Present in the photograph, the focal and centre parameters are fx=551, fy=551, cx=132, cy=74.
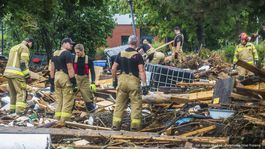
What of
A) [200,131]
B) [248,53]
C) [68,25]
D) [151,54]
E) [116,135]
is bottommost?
[116,135]

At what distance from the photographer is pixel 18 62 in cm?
1416

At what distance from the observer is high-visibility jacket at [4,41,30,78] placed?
14.0 metres

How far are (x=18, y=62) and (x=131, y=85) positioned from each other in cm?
404

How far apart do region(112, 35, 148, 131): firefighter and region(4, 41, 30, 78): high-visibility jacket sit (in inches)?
134

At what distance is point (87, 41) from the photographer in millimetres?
31531

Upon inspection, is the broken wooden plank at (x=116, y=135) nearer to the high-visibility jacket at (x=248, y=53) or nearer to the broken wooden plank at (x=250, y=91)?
the broken wooden plank at (x=250, y=91)

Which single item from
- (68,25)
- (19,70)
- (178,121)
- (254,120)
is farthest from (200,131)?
(68,25)

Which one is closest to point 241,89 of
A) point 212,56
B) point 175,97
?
point 175,97

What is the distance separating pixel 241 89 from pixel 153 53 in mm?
8110

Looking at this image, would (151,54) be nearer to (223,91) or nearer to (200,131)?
(223,91)

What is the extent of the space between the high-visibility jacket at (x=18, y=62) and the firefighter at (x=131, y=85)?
3.39m

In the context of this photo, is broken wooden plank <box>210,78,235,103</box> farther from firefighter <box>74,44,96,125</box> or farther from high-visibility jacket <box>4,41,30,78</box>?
high-visibility jacket <box>4,41,30,78</box>

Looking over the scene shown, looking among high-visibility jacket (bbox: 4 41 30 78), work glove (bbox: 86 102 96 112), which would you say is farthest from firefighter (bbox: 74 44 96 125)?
high-visibility jacket (bbox: 4 41 30 78)

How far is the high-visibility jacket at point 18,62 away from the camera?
14.0 m
